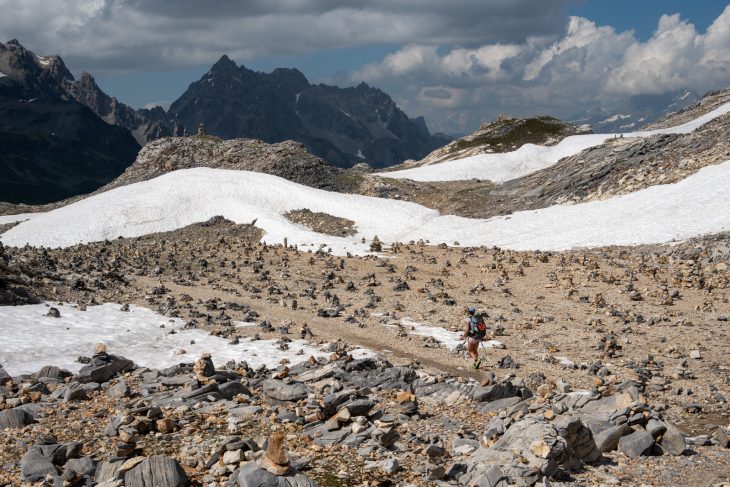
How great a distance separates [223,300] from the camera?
29.0 meters

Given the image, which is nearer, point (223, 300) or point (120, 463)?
point (120, 463)

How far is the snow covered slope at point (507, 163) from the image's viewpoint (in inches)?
3105

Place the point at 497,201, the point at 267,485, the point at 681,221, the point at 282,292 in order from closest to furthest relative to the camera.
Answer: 1. the point at 267,485
2. the point at 282,292
3. the point at 681,221
4. the point at 497,201

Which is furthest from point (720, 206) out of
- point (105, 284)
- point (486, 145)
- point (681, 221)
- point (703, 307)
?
point (486, 145)

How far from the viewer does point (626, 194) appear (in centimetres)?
4669

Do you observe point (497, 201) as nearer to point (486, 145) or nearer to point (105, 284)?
point (105, 284)

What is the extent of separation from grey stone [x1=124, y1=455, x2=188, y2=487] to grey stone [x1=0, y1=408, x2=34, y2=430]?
510 centimetres

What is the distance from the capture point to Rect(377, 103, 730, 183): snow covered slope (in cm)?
7888

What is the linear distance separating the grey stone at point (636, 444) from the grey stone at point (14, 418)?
14341 mm

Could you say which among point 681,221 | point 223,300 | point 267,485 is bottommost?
point 267,485

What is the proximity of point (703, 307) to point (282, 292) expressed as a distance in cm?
2038

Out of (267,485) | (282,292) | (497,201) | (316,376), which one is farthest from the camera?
(497,201)

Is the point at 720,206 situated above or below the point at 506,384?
above

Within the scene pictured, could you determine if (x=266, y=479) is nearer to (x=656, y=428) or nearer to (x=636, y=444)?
(x=636, y=444)
